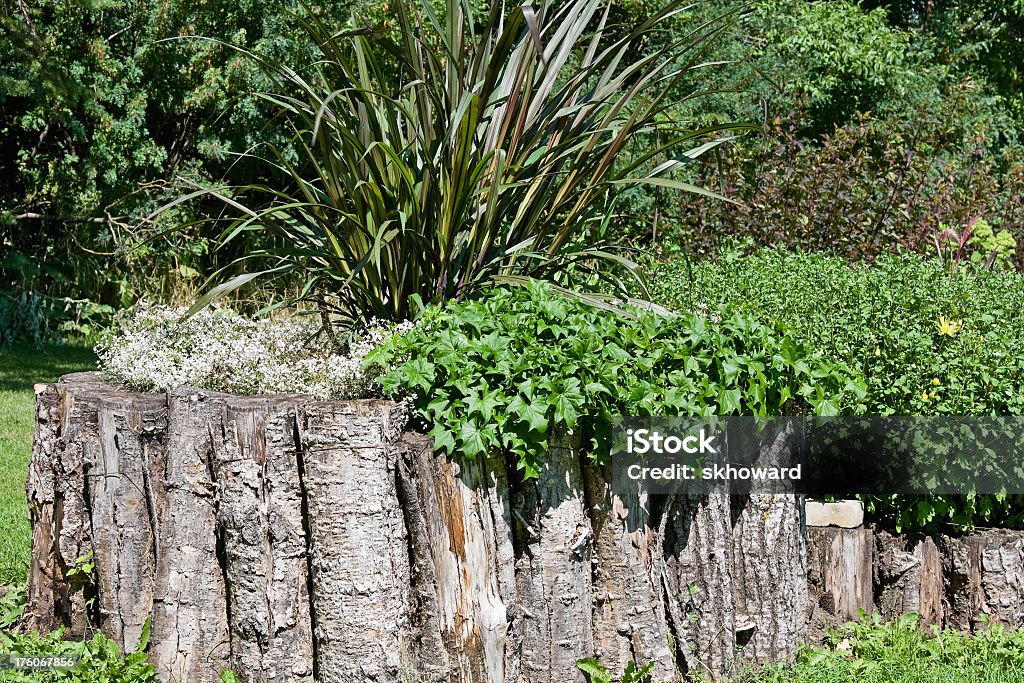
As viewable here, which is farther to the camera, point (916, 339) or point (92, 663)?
point (916, 339)

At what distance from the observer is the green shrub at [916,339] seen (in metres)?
3.58

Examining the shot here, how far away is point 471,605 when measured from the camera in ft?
9.90

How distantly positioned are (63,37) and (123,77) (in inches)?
28.1

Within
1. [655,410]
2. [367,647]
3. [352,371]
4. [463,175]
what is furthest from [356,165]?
[367,647]

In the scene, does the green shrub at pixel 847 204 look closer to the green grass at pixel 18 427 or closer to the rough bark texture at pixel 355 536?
the rough bark texture at pixel 355 536

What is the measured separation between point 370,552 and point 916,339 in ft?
7.05

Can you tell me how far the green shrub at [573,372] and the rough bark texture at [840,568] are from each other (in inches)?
22.2

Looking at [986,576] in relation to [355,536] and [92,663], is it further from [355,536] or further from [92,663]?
[92,663]

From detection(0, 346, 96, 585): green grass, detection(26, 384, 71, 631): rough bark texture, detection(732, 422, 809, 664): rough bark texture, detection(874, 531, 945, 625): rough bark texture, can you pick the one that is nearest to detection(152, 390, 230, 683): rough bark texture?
detection(26, 384, 71, 631): rough bark texture

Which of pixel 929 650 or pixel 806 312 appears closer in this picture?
pixel 929 650

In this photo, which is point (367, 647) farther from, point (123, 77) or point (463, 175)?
point (123, 77)

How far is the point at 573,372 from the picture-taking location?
3.03 metres

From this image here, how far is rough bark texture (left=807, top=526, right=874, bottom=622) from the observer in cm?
366

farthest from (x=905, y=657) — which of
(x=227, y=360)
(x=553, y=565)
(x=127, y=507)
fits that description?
(x=127, y=507)
